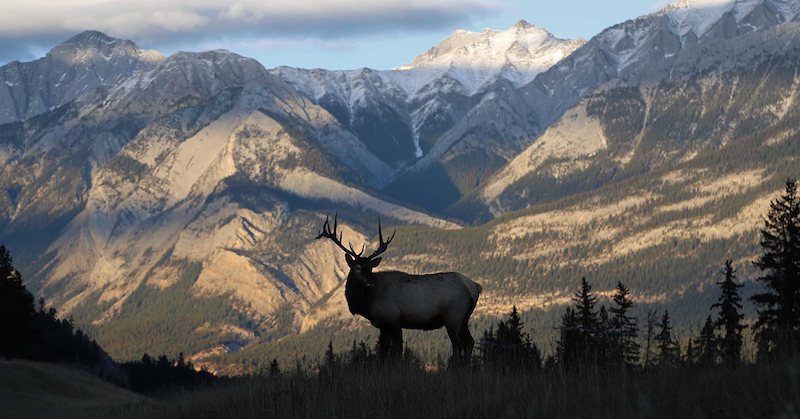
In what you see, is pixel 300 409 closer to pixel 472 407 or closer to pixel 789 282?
pixel 472 407

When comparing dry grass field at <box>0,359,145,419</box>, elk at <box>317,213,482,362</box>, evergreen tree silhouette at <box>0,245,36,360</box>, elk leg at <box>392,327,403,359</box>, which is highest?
evergreen tree silhouette at <box>0,245,36,360</box>

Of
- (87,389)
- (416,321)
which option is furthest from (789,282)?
(87,389)

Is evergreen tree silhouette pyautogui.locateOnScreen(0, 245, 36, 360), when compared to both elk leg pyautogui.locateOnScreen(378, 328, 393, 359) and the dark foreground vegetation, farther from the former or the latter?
elk leg pyautogui.locateOnScreen(378, 328, 393, 359)

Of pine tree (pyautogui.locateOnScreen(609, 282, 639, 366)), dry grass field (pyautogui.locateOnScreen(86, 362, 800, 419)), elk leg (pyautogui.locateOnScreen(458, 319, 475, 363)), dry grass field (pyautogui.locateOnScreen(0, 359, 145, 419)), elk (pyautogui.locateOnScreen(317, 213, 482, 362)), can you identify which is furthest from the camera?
dry grass field (pyautogui.locateOnScreen(0, 359, 145, 419))

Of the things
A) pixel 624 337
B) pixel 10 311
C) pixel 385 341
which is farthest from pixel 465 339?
pixel 10 311

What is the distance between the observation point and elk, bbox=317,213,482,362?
79.6 ft

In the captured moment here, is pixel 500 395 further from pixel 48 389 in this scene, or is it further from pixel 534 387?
pixel 48 389

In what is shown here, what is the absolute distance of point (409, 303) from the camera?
2436 cm

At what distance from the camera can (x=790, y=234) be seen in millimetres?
52906

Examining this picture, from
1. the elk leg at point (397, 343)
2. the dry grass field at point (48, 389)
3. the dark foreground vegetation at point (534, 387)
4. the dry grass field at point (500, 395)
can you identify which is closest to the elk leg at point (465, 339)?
the dark foreground vegetation at point (534, 387)

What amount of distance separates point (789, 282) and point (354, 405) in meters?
40.3

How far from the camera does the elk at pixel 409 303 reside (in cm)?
2427

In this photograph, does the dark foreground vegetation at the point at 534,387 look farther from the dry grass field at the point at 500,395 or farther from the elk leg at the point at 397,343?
the elk leg at the point at 397,343

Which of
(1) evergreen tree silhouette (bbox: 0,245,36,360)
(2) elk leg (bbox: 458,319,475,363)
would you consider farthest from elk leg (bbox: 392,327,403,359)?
(1) evergreen tree silhouette (bbox: 0,245,36,360)
